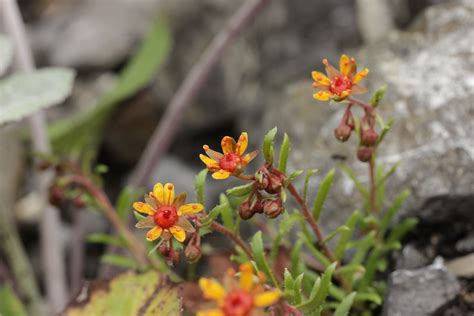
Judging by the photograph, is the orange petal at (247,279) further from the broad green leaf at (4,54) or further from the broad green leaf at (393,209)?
the broad green leaf at (4,54)

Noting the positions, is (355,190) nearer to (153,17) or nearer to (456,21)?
(456,21)

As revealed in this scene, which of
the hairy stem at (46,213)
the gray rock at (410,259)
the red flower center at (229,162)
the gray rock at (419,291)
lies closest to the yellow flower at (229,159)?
the red flower center at (229,162)

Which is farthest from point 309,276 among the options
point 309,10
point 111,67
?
point 111,67

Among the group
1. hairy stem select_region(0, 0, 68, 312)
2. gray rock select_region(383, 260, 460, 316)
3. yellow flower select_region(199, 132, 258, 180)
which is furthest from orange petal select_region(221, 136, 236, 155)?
hairy stem select_region(0, 0, 68, 312)

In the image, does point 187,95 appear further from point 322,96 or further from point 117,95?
point 322,96

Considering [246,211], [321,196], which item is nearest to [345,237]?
[321,196]
